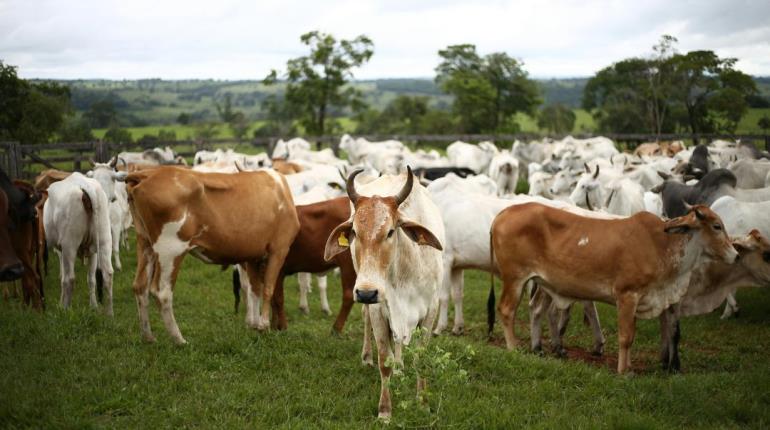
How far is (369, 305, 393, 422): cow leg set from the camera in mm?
5734

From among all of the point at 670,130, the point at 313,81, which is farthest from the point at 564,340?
the point at 670,130

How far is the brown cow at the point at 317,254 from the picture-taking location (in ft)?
28.9

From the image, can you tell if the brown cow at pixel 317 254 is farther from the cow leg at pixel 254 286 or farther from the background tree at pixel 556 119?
the background tree at pixel 556 119

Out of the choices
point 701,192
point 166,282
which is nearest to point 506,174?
point 701,192

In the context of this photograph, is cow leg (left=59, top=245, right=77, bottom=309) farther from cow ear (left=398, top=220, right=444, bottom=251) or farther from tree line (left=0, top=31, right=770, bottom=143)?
tree line (left=0, top=31, right=770, bottom=143)

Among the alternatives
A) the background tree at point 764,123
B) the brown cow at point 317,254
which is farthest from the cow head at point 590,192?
the background tree at point 764,123

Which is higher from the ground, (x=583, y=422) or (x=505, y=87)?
(x=505, y=87)

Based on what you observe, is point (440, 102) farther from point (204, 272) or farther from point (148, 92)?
point (204, 272)

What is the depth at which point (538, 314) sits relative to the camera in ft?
29.5

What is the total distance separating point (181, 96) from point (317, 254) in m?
77.5

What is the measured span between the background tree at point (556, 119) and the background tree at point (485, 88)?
8.22 metres

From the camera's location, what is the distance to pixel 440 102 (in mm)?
123938

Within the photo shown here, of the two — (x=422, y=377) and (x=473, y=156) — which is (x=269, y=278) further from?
(x=473, y=156)

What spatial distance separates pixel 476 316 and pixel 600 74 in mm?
46321
